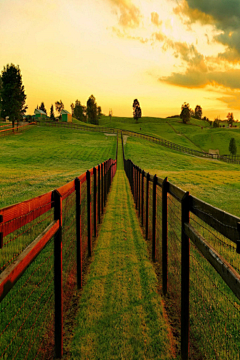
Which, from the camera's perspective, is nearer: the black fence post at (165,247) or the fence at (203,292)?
the fence at (203,292)

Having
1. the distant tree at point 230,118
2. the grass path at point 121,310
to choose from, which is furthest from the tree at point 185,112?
the grass path at point 121,310

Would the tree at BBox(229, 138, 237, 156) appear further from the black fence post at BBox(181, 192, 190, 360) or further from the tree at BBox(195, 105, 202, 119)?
the tree at BBox(195, 105, 202, 119)

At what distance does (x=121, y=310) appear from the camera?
3.39m

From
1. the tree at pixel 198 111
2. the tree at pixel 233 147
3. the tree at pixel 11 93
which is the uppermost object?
the tree at pixel 198 111

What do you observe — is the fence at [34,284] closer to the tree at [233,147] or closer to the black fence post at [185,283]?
the black fence post at [185,283]

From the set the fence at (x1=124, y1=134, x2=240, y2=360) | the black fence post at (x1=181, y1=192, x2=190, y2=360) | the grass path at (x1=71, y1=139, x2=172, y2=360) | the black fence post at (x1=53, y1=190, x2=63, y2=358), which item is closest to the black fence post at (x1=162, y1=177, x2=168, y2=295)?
the fence at (x1=124, y1=134, x2=240, y2=360)

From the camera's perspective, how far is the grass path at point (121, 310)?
2715 mm

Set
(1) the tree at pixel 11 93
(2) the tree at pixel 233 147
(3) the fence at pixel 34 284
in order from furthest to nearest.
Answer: (2) the tree at pixel 233 147 → (1) the tree at pixel 11 93 → (3) the fence at pixel 34 284

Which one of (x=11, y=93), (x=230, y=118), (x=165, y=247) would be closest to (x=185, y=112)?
(x=230, y=118)

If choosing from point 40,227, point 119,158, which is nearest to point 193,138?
point 119,158

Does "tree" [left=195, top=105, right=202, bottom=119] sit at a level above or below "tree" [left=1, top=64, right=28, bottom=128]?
above

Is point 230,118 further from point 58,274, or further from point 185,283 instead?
point 58,274

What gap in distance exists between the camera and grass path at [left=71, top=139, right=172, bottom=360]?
8.91 feet

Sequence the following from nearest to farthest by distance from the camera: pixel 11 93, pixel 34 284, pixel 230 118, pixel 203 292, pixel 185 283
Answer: pixel 185 283 → pixel 203 292 → pixel 34 284 → pixel 11 93 → pixel 230 118
